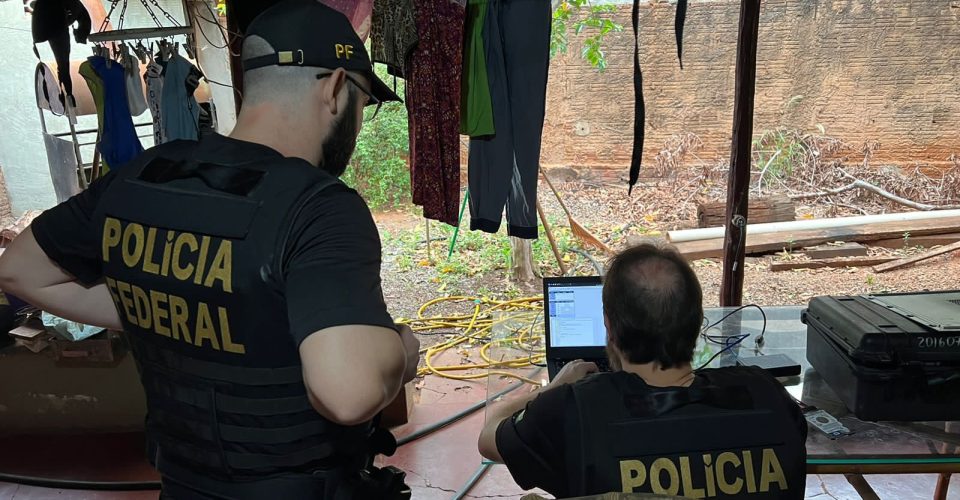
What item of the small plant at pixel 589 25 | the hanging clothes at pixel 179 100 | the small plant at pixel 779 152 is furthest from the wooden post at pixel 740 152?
the small plant at pixel 779 152

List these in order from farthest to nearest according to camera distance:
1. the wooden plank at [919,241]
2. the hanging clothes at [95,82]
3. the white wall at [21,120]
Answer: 1. the wooden plank at [919,241]
2. the white wall at [21,120]
3. the hanging clothes at [95,82]

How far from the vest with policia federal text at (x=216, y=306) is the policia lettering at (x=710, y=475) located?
21.3 inches

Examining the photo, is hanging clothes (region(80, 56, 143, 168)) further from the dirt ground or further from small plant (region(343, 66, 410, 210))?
small plant (region(343, 66, 410, 210))

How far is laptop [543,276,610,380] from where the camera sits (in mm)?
2275

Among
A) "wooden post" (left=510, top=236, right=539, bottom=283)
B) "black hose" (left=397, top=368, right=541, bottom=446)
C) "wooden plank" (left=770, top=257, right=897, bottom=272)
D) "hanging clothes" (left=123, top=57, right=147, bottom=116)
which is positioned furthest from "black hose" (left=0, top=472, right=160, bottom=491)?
"wooden plank" (left=770, top=257, right=897, bottom=272)

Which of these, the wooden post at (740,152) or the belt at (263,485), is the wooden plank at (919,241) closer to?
the wooden post at (740,152)

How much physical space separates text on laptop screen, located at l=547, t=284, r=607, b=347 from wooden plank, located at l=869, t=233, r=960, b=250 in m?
4.67

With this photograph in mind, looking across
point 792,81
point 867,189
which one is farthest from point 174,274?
point 792,81

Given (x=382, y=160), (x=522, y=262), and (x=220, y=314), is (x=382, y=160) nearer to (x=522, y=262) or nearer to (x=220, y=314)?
(x=522, y=262)

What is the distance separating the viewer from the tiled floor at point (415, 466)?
2941 millimetres

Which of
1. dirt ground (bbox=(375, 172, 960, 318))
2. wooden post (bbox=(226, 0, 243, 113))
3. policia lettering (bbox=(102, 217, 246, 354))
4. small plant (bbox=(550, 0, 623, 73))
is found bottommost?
dirt ground (bbox=(375, 172, 960, 318))

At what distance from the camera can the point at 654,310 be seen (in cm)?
146

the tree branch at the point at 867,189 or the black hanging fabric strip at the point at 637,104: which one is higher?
the black hanging fabric strip at the point at 637,104

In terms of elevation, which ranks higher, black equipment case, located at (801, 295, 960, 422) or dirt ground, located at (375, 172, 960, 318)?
black equipment case, located at (801, 295, 960, 422)
